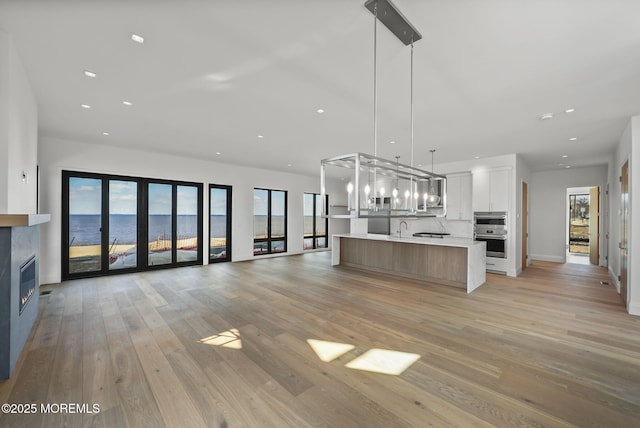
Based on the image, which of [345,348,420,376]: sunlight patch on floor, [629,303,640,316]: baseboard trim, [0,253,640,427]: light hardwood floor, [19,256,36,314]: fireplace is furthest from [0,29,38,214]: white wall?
[629,303,640,316]: baseboard trim

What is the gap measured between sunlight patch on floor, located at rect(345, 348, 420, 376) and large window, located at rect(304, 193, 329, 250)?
7.60 metres

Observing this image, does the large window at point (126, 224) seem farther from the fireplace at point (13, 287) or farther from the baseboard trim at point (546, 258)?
the baseboard trim at point (546, 258)

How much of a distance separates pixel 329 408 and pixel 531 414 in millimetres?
1383

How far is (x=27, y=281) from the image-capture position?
9.52 ft

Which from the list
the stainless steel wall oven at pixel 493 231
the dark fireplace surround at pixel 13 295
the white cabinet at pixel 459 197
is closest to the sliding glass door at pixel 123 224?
the dark fireplace surround at pixel 13 295

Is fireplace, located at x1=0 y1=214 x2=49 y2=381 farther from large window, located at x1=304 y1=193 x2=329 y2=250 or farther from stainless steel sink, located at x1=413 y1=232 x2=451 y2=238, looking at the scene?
large window, located at x1=304 y1=193 x2=329 y2=250

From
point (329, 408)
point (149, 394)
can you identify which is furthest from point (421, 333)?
point (149, 394)

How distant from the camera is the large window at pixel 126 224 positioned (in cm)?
559

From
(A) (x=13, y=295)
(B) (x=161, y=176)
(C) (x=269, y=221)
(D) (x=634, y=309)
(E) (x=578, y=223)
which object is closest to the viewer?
(A) (x=13, y=295)

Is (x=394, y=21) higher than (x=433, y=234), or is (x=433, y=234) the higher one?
(x=394, y=21)

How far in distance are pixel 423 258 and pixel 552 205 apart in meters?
5.73

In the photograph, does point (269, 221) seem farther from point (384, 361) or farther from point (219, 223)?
point (384, 361)

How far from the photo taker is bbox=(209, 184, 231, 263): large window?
751cm

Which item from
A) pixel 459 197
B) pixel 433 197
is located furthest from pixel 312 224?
pixel 459 197
